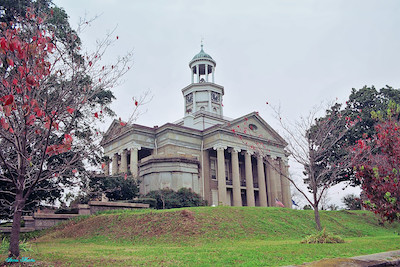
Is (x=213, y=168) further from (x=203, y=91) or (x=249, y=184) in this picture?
(x=203, y=91)

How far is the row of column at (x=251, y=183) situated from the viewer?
39.0 meters

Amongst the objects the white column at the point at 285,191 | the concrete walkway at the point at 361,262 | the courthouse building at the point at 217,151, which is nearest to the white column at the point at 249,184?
the courthouse building at the point at 217,151

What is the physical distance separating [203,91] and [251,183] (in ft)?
57.4

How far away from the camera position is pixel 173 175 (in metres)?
23.2

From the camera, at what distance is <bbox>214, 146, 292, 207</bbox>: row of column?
39.0 m

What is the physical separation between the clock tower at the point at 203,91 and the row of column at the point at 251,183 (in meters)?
9.87

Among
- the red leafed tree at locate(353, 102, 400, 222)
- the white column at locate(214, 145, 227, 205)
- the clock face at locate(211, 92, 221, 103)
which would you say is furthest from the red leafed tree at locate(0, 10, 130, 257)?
the clock face at locate(211, 92, 221, 103)

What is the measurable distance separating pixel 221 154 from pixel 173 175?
17.2m

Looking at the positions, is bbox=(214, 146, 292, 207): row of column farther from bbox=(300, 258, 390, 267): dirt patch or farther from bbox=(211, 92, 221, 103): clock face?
bbox=(300, 258, 390, 267): dirt patch

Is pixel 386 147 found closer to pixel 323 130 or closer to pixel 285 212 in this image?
pixel 323 130

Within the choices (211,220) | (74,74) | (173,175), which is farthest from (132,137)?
(74,74)

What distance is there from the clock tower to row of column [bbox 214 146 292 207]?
32.4ft

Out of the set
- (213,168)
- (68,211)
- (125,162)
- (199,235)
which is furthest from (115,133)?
(213,168)

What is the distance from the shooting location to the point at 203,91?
5303 centimetres
